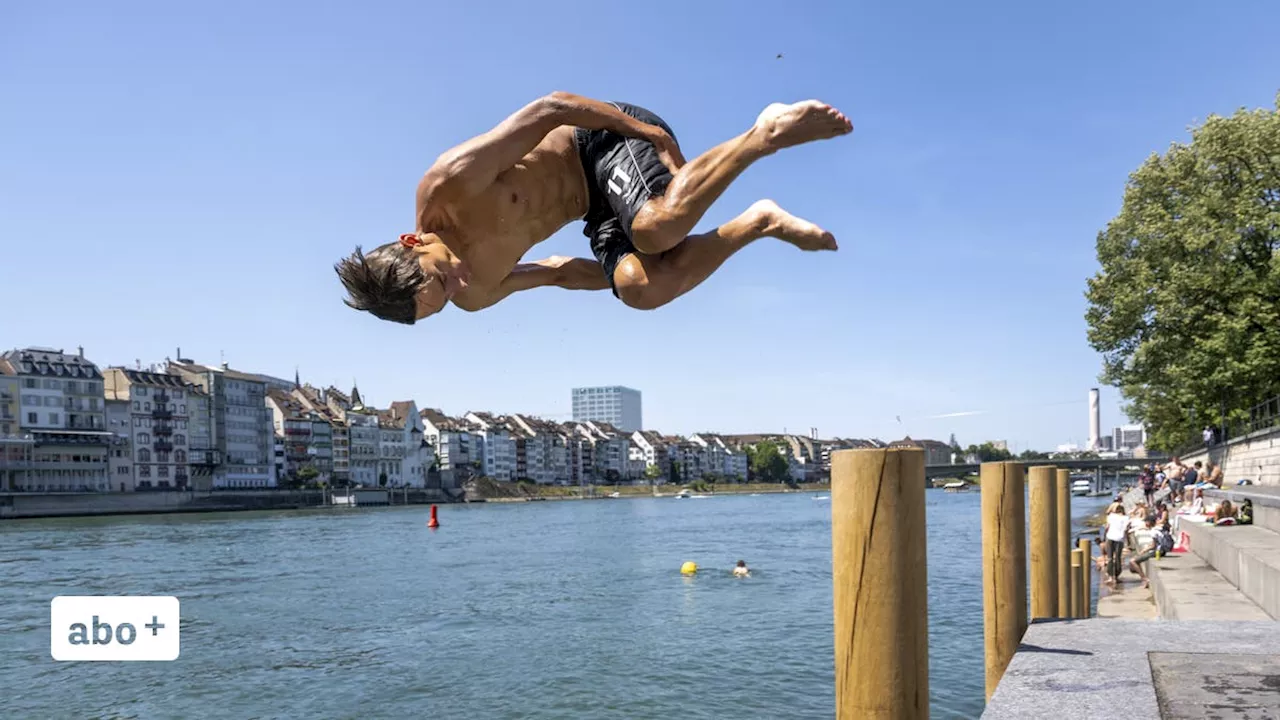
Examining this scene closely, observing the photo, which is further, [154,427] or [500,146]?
[154,427]

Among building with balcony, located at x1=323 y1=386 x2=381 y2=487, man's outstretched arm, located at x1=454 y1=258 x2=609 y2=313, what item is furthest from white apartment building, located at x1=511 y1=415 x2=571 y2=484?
man's outstretched arm, located at x1=454 y1=258 x2=609 y2=313

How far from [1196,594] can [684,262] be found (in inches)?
523

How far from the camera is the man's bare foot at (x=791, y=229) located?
363cm

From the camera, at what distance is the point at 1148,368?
3838 cm

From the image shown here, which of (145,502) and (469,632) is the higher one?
(469,632)

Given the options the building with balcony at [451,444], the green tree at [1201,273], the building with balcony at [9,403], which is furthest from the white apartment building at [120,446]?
the green tree at [1201,273]

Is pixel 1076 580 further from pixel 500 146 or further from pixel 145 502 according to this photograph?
pixel 145 502

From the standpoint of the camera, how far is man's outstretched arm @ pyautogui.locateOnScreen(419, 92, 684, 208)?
376cm

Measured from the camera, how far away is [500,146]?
375cm

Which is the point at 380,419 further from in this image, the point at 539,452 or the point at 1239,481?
the point at 1239,481

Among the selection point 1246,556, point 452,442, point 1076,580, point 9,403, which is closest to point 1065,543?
point 1246,556

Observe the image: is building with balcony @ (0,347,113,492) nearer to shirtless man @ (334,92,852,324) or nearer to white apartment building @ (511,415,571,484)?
white apartment building @ (511,415,571,484)

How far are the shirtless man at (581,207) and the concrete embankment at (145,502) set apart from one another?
11119 centimetres

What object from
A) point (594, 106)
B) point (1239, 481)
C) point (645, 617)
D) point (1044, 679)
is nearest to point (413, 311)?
point (594, 106)
